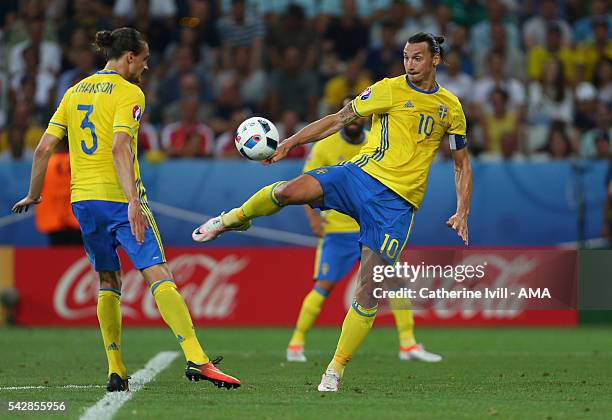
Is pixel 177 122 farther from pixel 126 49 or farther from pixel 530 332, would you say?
pixel 126 49

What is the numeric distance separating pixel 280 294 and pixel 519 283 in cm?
325

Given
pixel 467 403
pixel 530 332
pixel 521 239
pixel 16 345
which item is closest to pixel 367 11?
pixel 521 239

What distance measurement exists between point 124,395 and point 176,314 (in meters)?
0.66

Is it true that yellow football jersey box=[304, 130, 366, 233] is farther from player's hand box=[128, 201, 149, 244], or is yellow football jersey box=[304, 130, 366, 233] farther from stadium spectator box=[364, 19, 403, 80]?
stadium spectator box=[364, 19, 403, 80]

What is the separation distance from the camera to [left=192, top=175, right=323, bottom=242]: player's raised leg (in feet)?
28.3

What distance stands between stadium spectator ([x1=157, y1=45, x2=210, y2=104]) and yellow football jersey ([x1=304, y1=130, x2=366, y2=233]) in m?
7.10

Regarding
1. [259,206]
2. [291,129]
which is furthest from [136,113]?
[291,129]

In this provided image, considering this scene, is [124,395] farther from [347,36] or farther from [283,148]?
[347,36]

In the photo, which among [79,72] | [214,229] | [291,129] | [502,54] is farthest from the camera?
[502,54]

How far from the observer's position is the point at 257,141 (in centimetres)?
884

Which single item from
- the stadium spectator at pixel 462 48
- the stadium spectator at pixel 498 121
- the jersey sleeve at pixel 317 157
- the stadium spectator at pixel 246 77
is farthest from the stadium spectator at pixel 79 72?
the jersey sleeve at pixel 317 157

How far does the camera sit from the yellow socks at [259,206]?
871 cm

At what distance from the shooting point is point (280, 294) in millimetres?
16734

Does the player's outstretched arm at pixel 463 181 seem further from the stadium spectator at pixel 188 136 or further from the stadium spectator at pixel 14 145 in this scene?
the stadium spectator at pixel 14 145
